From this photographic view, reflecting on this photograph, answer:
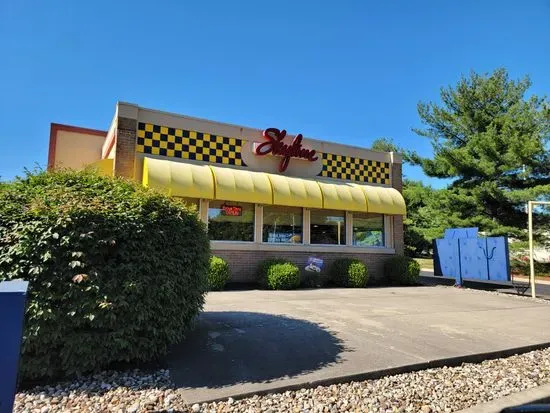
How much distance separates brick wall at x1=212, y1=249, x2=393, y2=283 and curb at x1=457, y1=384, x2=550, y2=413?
9.46 meters

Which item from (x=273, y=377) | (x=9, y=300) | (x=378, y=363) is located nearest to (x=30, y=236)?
(x=9, y=300)

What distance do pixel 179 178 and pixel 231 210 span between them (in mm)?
2233

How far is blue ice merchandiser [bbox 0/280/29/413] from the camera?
8.77 ft

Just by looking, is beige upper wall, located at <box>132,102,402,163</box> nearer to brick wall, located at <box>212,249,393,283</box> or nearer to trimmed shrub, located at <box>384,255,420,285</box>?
brick wall, located at <box>212,249,393,283</box>

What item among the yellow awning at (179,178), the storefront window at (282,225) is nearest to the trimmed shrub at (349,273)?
the storefront window at (282,225)

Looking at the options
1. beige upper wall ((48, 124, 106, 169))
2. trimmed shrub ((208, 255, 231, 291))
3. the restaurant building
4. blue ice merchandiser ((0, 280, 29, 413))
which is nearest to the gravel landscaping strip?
blue ice merchandiser ((0, 280, 29, 413))

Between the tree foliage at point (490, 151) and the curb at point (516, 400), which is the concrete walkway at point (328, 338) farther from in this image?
the tree foliage at point (490, 151)

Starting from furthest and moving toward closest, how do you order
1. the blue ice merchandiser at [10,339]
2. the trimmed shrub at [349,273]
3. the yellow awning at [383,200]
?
1. the yellow awning at [383,200]
2. the trimmed shrub at [349,273]
3. the blue ice merchandiser at [10,339]

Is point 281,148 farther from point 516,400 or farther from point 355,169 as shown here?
point 516,400

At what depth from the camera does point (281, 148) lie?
14.2m

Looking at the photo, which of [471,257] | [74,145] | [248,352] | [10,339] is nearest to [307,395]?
[248,352]

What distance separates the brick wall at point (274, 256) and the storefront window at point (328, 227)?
562mm

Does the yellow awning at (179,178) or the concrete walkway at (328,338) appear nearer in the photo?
the concrete walkway at (328,338)

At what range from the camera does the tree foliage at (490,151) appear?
2086cm
